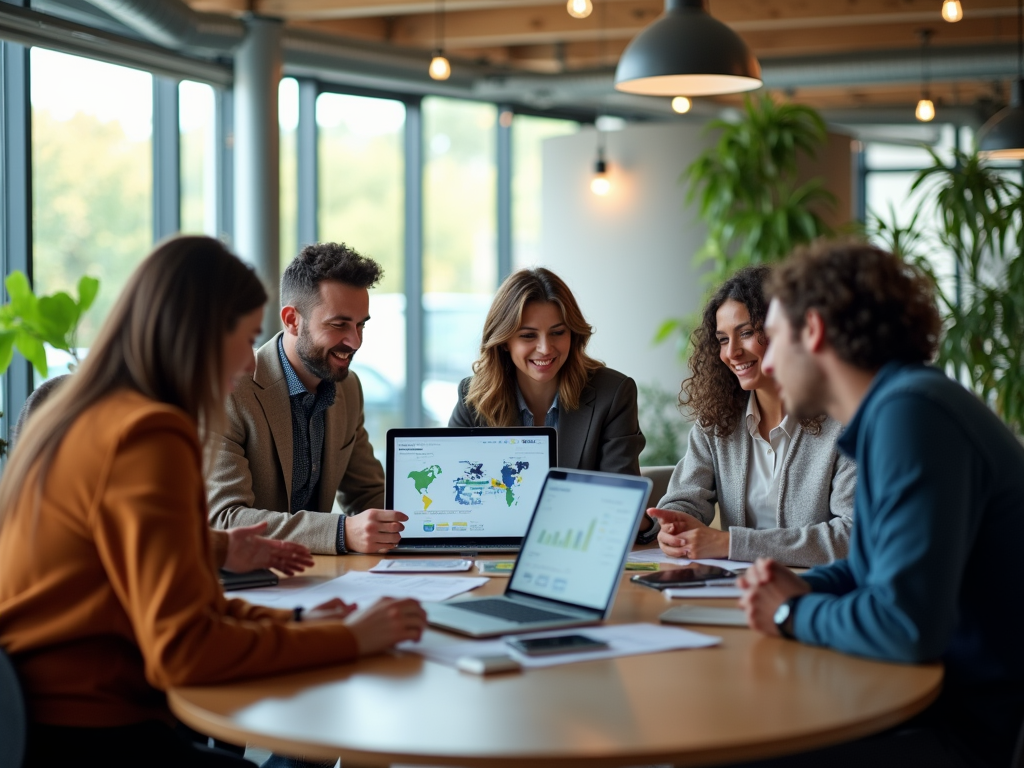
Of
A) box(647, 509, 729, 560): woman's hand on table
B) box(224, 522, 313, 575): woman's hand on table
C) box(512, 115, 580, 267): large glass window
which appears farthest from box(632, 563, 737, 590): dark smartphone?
box(512, 115, 580, 267): large glass window

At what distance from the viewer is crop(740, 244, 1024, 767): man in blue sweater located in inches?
69.2

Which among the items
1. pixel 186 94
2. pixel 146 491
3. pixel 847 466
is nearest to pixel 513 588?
pixel 146 491

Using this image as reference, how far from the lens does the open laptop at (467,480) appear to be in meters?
2.77

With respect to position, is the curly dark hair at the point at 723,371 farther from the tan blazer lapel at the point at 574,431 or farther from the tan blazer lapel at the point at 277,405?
the tan blazer lapel at the point at 277,405

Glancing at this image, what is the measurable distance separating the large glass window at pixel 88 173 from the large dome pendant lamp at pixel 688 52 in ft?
8.86

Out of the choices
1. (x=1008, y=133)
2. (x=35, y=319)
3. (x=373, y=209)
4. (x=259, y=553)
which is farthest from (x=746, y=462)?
(x=373, y=209)

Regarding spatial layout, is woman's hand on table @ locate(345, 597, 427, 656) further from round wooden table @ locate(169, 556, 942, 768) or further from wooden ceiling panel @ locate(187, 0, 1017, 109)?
wooden ceiling panel @ locate(187, 0, 1017, 109)

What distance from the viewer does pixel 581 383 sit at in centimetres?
326

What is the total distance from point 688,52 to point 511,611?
1827 millimetres

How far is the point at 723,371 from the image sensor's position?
3.08 meters

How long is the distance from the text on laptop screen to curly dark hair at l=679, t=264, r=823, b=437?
94 cm

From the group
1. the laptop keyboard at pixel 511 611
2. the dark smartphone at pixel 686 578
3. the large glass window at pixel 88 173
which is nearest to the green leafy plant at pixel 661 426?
the large glass window at pixel 88 173

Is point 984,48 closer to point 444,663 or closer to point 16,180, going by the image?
point 16,180

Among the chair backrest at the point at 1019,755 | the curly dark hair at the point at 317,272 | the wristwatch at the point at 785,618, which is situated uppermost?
the curly dark hair at the point at 317,272
